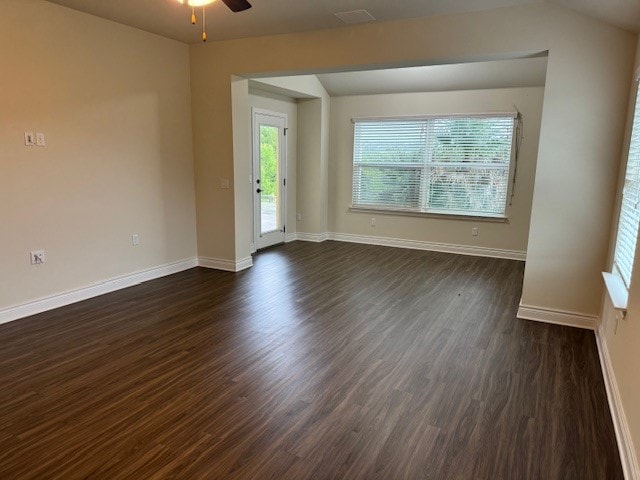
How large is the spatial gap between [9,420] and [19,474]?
0.51 meters

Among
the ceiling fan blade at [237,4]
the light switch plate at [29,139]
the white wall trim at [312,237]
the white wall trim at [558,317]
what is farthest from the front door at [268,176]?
A: the white wall trim at [558,317]

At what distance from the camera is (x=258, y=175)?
6.52 metres

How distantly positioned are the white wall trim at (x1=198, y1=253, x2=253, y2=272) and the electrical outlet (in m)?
2.01

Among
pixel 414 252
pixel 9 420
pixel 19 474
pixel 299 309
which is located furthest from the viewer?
pixel 414 252

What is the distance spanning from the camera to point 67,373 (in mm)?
2795

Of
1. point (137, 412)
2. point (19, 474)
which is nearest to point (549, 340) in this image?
point (137, 412)

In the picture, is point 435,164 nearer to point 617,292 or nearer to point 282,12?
point 282,12

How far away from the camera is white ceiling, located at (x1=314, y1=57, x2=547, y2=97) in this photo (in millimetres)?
5535

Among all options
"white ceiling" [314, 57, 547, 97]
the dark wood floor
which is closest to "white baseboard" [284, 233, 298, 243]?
"white ceiling" [314, 57, 547, 97]

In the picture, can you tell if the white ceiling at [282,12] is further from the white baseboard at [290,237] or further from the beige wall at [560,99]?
the white baseboard at [290,237]

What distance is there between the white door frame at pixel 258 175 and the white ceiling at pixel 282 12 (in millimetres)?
1875

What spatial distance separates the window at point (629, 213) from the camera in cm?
261

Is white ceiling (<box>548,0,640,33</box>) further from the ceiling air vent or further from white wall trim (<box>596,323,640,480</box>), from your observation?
white wall trim (<box>596,323,640,480</box>)

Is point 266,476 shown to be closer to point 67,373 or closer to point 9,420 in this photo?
point 9,420
